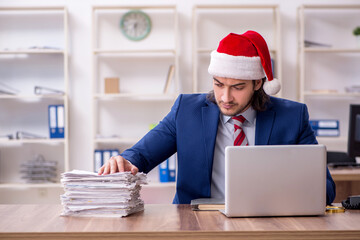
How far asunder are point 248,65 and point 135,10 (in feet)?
9.13

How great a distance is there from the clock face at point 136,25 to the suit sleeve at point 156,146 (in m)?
2.49

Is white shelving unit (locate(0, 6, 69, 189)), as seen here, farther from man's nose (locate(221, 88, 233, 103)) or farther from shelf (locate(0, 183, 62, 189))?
man's nose (locate(221, 88, 233, 103))

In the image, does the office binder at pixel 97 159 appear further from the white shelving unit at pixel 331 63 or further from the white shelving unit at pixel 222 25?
the white shelving unit at pixel 331 63

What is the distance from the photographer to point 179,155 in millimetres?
2096

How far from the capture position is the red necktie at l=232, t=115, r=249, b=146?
81.9 inches

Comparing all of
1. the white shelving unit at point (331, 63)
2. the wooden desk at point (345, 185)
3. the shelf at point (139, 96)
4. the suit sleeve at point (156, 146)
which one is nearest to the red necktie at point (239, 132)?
the suit sleeve at point (156, 146)

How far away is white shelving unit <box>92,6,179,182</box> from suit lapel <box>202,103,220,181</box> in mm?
2420

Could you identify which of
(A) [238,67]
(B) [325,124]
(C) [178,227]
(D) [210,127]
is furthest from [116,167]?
(B) [325,124]

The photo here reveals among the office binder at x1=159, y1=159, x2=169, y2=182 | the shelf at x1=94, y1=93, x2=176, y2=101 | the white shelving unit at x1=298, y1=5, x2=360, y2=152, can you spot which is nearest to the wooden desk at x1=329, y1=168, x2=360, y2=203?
the white shelving unit at x1=298, y1=5, x2=360, y2=152

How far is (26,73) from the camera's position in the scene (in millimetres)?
4512

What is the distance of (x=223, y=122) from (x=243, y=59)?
0.33 metres

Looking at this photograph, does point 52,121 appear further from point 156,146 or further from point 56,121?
point 156,146

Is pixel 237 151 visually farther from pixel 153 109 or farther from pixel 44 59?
pixel 44 59

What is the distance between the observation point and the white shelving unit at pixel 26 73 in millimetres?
4508
